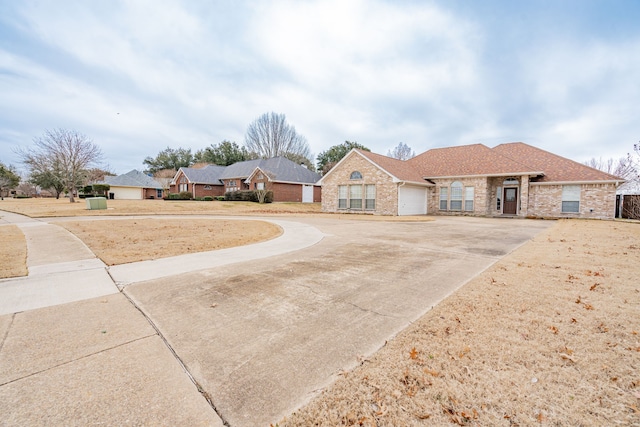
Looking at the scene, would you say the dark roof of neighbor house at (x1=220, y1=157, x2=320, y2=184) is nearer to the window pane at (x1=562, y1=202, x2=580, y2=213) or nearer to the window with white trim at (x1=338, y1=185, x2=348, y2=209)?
the window with white trim at (x1=338, y1=185, x2=348, y2=209)

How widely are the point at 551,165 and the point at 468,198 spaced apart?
6.52 metres

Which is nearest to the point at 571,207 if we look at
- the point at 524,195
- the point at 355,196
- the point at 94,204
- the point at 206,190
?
the point at 524,195

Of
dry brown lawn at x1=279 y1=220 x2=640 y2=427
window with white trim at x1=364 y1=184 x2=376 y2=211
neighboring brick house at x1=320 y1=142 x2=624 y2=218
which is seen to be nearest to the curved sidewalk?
dry brown lawn at x1=279 y1=220 x2=640 y2=427

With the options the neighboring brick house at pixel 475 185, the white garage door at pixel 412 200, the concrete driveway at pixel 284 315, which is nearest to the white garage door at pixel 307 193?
the neighboring brick house at pixel 475 185

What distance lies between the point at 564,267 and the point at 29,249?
43.4ft

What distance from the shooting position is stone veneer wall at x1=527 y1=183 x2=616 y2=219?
1850cm

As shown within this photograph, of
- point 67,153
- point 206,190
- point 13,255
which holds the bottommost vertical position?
point 13,255

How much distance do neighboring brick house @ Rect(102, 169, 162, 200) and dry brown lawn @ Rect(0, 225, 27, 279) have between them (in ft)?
132

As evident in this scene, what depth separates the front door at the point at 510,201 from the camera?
2208cm

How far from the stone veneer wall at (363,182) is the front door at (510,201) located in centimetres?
975

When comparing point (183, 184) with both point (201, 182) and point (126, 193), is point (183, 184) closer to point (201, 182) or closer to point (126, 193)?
point (201, 182)

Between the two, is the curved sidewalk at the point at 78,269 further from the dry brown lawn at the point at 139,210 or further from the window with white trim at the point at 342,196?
the window with white trim at the point at 342,196

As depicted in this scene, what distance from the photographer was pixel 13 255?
21.7 feet

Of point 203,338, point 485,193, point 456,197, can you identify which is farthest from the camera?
Result: point 456,197
